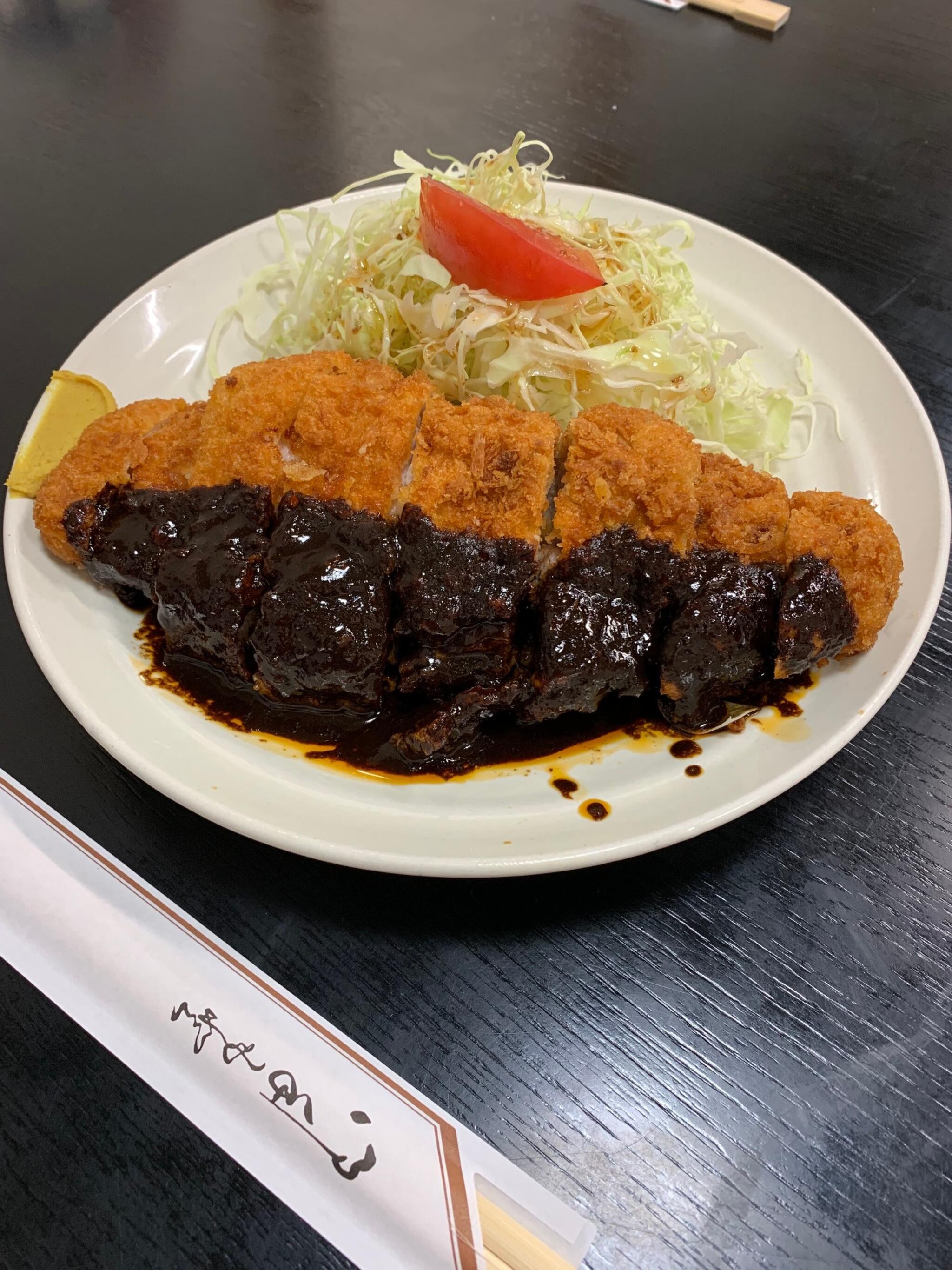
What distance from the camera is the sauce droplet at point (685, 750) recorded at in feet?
6.11

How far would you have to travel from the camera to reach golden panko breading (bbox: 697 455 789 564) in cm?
192

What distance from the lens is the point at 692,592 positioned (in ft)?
6.18

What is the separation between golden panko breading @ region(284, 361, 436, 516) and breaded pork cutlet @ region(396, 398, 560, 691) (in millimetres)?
70

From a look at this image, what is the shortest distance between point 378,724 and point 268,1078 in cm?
80

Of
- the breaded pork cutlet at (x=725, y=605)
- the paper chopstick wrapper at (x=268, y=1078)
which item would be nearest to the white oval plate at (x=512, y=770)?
the breaded pork cutlet at (x=725, y=605)

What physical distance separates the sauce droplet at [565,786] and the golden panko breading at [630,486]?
0.54 meters

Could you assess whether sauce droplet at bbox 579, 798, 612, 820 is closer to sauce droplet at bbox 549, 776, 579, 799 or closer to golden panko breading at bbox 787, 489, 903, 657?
sauce droplet at bbox 549, 776, 579, 799

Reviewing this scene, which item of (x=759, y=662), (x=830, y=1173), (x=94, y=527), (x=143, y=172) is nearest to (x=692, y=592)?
(x=759, y=662)

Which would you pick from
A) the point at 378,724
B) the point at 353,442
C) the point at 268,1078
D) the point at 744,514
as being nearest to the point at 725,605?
the point at 744,514

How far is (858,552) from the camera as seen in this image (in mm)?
1865

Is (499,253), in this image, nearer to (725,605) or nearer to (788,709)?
(725,605)

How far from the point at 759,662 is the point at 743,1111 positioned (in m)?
0.92

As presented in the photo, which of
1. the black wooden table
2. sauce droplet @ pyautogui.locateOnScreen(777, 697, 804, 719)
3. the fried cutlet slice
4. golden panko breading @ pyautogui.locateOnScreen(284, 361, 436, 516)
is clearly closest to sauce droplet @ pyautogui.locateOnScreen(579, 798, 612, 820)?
the black wooden table

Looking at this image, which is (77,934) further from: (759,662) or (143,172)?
(143,172)
